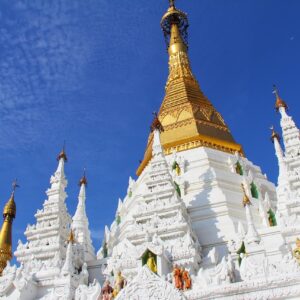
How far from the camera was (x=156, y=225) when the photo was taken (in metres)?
20.0

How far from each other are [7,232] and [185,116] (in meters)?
16.2

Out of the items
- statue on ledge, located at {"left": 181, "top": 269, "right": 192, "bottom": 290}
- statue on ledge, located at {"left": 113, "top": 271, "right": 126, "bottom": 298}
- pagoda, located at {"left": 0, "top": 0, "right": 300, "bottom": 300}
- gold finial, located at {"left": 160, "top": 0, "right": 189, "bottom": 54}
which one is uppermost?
gold finial, located at {"left": 160, "top": 0, "right": 189, "bottom": 54}

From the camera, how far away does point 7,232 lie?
110 ft

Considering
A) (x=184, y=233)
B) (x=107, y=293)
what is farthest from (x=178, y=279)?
(x=184, y=233)

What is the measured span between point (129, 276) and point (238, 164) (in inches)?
469

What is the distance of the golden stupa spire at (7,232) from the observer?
31.8 metres

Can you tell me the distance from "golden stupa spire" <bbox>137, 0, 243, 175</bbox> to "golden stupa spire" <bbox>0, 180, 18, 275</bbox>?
36.9 feet

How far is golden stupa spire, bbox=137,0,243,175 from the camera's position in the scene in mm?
28906

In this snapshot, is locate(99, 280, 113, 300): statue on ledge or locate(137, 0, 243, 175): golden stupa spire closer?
locate(99, 280, 113, 300): statue on ledge

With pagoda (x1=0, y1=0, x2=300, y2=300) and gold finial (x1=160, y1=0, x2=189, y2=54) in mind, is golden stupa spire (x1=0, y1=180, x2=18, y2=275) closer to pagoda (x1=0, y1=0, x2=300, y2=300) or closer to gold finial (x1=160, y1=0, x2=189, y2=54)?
pagoda (x1=0, y1=0, x2=300, y2=300)

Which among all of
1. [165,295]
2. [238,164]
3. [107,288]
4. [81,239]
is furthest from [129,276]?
[238,164]

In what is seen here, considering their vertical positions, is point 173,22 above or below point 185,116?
above

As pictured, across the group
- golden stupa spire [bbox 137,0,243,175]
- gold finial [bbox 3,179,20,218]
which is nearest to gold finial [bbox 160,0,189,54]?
golden stupa spire [bbox 137,0,243,175]

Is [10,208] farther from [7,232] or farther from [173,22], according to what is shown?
[173,22]
